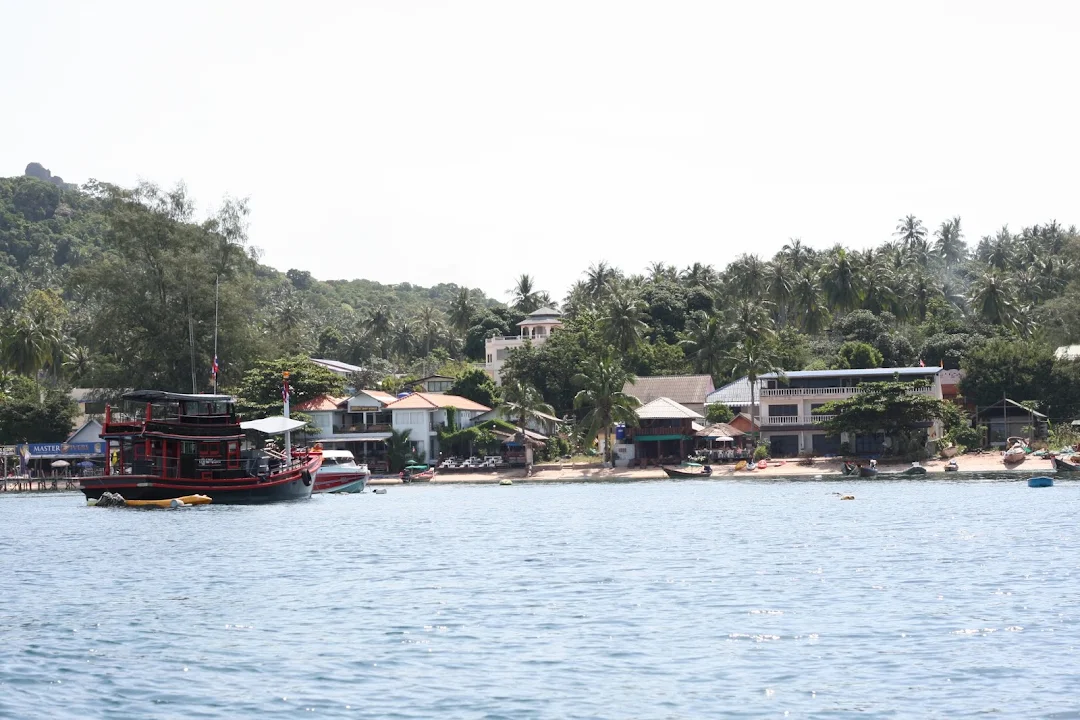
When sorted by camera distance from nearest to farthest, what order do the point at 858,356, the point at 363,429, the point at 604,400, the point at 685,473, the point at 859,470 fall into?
the point at 859,470
the point at 685,473
the point at 604,400
the point at 363,429
the point at 858,356

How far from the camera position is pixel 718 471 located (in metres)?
88.4

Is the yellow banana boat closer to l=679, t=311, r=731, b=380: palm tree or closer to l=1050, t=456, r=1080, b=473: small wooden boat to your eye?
l=1050, t=456, r=1080, b=473: small wooden boat

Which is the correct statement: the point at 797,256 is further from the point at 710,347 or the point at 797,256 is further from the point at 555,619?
the point at 555,619

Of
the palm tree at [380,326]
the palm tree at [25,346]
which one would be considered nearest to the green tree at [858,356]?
the palm tree at [380,326]

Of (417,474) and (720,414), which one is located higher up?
(720,414)

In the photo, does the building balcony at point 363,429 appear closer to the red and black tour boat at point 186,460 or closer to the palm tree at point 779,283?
the red and black tour boat at point 186,460

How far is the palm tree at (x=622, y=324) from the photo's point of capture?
372ft

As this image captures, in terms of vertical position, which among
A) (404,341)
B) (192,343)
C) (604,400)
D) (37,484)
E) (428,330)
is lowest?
(37,484)

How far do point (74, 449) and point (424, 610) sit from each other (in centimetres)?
8116

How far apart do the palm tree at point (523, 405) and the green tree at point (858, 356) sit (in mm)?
26977

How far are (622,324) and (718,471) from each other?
28.4 m

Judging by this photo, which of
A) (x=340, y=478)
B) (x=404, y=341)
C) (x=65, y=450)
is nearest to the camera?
(x=340, y=478)

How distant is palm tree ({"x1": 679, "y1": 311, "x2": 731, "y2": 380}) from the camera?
11675cm

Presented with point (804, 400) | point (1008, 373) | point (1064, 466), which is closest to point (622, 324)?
point (804, 400)
